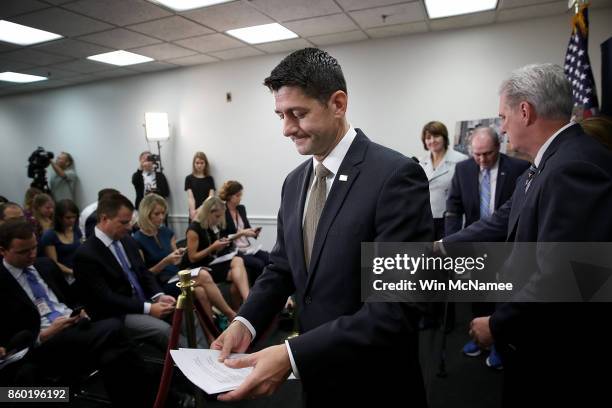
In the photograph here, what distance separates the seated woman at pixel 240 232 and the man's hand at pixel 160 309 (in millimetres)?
1327

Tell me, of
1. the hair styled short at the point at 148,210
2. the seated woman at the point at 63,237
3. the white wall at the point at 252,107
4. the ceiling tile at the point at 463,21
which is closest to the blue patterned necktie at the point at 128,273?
the hair styled short at the point at 148,210

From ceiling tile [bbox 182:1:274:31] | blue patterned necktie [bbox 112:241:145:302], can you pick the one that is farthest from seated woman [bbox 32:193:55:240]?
ceiling tile [bbox 182:1:274:31]

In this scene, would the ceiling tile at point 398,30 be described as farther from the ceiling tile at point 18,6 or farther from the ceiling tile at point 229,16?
the ceiling tile at point 18,6

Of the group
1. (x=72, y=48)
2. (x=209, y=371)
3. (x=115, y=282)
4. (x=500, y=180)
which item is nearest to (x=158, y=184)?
(x=72, y=48)

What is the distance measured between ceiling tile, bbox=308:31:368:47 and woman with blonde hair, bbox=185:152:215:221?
8.72 ft

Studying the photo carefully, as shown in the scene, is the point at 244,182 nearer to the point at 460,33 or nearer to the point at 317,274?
the point at 460,33

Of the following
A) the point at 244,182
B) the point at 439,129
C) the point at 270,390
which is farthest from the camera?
the point at 244,182

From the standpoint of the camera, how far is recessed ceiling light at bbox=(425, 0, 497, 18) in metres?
4.17

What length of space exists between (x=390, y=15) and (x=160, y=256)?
3.71m

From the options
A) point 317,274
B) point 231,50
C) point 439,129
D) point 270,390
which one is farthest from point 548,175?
point 231,50

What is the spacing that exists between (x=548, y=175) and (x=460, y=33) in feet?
14.6

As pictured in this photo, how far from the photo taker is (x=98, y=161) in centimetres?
765

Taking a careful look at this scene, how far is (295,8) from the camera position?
4.10 metres

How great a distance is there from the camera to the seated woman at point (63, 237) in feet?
12.2
